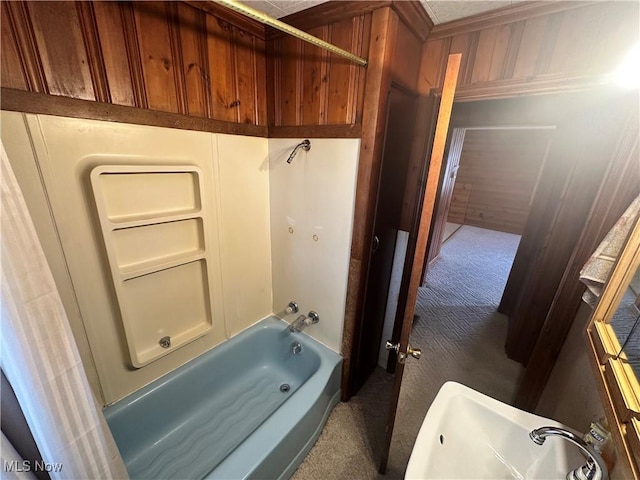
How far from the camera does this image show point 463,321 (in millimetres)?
2773

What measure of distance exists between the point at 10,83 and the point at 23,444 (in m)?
1.13

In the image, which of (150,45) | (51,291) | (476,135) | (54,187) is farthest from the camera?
(476,135)

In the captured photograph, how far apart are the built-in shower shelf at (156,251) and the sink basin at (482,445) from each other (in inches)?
54.5

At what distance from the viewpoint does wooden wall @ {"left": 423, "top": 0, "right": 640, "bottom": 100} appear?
3.39ft

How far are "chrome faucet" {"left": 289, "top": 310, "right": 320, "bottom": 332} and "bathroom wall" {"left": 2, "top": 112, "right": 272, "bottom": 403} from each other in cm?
39

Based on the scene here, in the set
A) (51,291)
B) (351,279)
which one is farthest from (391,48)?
(51,291)

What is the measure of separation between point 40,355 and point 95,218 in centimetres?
67

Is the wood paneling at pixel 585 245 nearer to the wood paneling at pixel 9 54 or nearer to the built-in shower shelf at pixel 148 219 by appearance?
the built-in shower shelf at pixel 148 219

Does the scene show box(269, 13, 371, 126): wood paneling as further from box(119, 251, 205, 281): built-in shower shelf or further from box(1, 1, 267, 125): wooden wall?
box(119, 251, 205, 281): built-in shower shelf

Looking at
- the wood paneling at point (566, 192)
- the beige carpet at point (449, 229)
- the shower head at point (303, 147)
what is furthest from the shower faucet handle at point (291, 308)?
the beige carpet at point (449, 229)

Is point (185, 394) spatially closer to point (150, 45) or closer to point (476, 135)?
point (150, 45)

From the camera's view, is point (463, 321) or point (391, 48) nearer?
point (391, 48)

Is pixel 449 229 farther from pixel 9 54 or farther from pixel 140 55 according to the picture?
pixel 9 54

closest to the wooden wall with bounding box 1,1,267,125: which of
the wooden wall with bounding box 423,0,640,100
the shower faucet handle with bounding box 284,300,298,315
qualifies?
the wooden wall with bounding box 423,0,640,100
